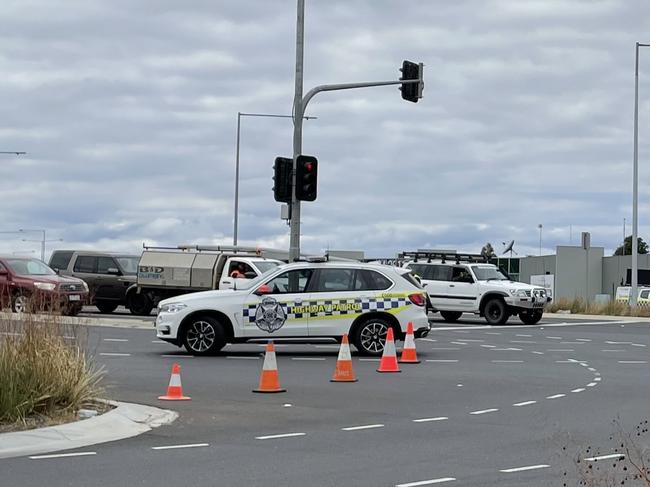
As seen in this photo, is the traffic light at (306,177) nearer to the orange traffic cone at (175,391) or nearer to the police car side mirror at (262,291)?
the police car side mirror at (262,291)

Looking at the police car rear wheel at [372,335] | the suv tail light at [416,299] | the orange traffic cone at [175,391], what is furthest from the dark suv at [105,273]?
the orange traffic cone at [175,391]

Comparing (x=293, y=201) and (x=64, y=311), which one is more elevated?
(x=293, y=201)

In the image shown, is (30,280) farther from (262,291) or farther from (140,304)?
(262,291)

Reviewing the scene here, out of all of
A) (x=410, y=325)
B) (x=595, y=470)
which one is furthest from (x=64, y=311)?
(x=410, y=325)

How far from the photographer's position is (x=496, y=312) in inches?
1396

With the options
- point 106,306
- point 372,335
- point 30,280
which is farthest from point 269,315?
point 106,306

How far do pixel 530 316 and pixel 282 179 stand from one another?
1277 cm

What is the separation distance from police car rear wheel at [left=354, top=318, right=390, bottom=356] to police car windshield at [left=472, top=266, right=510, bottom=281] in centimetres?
1491

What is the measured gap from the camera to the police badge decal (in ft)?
69.1

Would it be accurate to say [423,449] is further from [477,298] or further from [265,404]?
[477,298]

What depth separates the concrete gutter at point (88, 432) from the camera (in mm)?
10367

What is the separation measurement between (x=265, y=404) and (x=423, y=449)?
3.92 m

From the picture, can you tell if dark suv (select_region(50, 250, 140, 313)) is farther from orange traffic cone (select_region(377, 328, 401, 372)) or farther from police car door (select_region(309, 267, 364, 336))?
orange traffic cone (select_region(377, 328, 401, 372))

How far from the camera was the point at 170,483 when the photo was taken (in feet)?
29.0
